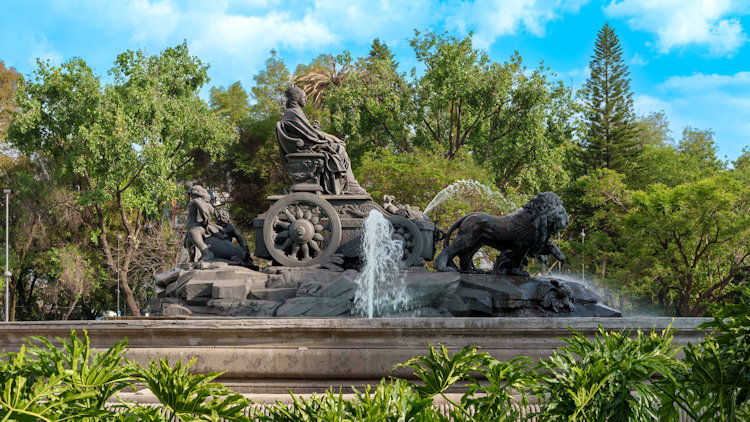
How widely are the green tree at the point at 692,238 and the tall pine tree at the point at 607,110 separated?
1099 centimetres

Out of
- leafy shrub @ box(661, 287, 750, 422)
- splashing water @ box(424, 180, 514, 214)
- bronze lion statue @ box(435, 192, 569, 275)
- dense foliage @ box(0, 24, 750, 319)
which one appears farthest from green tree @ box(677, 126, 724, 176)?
leafy shrub @ box(661, 287, 750, 422)

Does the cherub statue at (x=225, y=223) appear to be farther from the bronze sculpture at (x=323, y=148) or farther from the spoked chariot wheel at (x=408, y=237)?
the spoked chariot wheel at (x=408, y=237)

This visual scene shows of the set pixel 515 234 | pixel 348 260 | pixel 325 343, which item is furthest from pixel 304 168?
pixel 325 343

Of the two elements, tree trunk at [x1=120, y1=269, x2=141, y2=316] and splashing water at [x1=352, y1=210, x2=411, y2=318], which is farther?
tree trunk at [x1=120, y1=269, x2=141, y2=316]

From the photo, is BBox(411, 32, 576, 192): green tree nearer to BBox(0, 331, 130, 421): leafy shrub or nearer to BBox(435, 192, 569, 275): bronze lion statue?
BBox(435, 192, 569, 275): bronze lion statue

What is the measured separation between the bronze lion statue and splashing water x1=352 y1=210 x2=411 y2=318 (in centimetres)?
76

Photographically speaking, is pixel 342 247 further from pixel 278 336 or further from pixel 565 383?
pixel 565 383

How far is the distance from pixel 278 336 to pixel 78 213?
2802 cm

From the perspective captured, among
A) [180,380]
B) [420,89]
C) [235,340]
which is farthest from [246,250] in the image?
[420,89]

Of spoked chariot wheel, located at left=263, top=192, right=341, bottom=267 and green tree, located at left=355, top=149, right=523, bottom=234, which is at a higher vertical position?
green tree, located at left=355, top=149, right=523, bottom=234

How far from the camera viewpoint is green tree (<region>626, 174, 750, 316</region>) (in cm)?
2239

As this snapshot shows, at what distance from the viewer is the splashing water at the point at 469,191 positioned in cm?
2317

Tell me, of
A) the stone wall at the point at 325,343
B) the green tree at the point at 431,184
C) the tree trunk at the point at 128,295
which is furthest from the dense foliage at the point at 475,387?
the tree trunk at the point at 128,295

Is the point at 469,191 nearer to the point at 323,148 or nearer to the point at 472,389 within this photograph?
the point at 323,148
